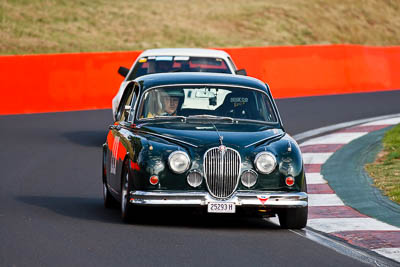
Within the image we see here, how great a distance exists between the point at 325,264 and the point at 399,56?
2172cm

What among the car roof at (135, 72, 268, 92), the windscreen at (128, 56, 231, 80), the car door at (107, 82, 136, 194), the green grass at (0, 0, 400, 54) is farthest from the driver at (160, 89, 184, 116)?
the green grass at (0, 0, 400, 54)

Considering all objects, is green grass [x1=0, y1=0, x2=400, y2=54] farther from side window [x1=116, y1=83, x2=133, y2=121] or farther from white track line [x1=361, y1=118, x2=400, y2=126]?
side window [x1=116, y1=83, x2=133, y2=121]

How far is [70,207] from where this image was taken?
37.5 feet

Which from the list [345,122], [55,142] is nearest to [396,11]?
[345,122]

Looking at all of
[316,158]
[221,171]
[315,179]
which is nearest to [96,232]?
[221,171]

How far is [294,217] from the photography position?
997 cm

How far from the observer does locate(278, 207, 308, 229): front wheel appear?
994 cm

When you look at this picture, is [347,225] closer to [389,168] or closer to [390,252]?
[390,252]

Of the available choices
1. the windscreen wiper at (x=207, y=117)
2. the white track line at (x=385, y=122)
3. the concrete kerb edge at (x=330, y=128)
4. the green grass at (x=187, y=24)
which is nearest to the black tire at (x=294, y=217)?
the windscreen wiper at (x=207, y=117)

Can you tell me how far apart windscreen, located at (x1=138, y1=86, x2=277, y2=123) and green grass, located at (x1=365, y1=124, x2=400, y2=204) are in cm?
197

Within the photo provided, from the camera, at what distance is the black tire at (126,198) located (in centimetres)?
994

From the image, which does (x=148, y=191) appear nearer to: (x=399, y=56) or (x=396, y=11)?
(x=399, y=56)

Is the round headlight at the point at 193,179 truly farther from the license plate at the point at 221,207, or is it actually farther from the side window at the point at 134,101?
the side window at the point at 134,101

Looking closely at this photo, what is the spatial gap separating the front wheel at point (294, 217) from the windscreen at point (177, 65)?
24.6ft
